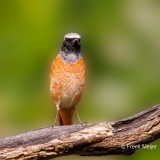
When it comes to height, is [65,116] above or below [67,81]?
below

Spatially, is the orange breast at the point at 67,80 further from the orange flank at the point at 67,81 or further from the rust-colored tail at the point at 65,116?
the rust-colored tail at the point at 65,116

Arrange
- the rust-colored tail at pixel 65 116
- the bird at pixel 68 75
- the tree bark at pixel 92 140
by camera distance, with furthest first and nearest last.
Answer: the rust-colored tail at pixel 65 116, the bird at pixel 68 75, the tree bark at pixel 92 140

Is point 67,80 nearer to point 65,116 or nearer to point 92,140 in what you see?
point 65,116

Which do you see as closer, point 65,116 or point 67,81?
point 67,81

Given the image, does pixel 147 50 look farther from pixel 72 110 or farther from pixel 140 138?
pixel 140 138

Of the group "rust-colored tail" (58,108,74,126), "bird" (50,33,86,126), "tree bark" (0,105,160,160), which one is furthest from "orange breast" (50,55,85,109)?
"tree bark" (0,105,160,160)

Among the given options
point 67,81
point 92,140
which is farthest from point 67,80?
point 92,140

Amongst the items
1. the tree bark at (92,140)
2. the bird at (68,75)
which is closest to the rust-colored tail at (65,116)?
the bird at (68,75)
